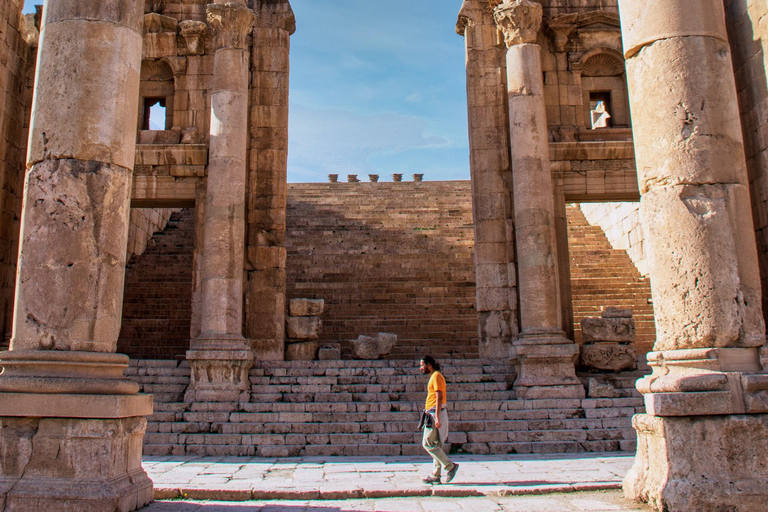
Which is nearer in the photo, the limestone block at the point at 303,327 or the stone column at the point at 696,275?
the stone column at the point at 696,275

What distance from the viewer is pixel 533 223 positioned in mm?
13664

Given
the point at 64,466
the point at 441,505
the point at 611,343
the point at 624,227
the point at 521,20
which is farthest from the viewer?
the point at 624,227

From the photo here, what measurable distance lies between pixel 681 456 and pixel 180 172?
1228 centimetres

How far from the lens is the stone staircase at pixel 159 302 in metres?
16.9

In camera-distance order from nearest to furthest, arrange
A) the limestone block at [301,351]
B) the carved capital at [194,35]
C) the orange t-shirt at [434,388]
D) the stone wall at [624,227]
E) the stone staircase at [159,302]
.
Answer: the orange t-shirt at [434,388]
the limestone block at [301,351]
the carved capital at [194,35]
the stone staircase at [159,302]
the stone wall at [624,227]

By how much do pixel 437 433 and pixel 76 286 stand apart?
4.15 m

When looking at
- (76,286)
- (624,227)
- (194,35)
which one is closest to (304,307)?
(194,35)

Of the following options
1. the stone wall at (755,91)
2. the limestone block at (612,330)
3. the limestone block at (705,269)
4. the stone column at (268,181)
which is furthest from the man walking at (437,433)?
the stone column at (268,181)

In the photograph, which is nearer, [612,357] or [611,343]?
[612,357]

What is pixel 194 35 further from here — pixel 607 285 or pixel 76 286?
pixel 607 285

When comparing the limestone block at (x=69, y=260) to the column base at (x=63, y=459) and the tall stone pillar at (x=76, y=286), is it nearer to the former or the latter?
the tall stone pillar at (x=76, y=286)

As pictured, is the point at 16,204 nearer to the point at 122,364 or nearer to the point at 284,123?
the point at 284,123

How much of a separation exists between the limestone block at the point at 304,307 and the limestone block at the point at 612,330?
221 inches

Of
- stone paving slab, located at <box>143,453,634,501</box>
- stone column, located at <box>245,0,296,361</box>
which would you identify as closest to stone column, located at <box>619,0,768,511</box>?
stone paving slab, located at <box>143,453,634,501</box>
